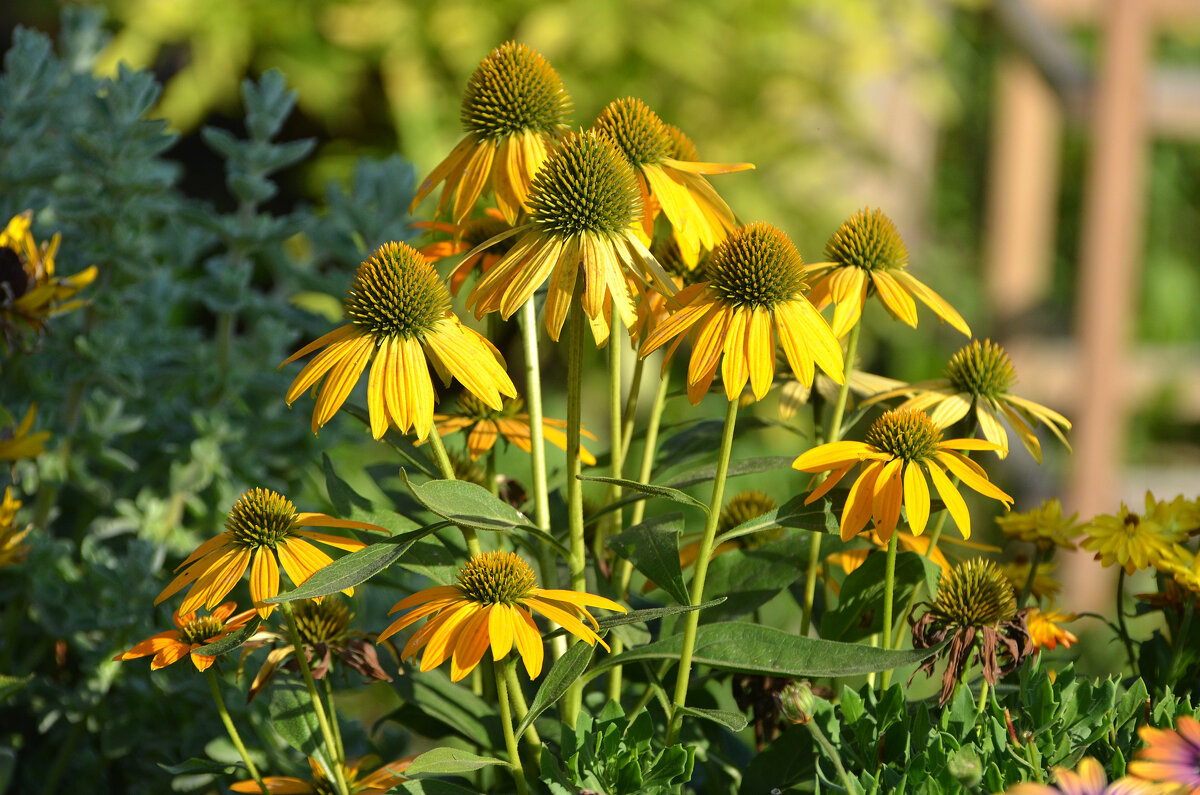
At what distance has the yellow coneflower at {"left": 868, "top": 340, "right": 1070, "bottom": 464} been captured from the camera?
2.58ft

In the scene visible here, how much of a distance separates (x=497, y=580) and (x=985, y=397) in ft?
1.30

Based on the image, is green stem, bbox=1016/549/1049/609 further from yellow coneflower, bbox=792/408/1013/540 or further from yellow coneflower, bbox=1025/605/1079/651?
yellow coneflower, bbox=792/408/1013/540

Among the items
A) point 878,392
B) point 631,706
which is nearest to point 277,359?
point 631,706

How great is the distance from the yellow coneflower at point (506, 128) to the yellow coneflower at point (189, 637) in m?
0.33

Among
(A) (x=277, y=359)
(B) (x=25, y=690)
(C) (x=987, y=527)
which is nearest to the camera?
(B) (x=25, y=690)

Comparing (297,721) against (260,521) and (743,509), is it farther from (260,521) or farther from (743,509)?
(743,509)

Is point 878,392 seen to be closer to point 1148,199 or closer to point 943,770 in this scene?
point 943,770

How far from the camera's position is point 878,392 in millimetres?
871

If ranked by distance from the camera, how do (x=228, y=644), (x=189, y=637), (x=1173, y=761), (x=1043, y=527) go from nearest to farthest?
(x=1173, y=761)
(x=228, y=644)
(x=189, y=637)
(x=1043, y=527)

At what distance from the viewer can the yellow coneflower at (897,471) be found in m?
0.65

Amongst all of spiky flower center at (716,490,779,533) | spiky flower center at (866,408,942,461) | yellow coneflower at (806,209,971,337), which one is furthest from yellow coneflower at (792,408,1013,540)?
spiky flower center at (716,490,779,533)

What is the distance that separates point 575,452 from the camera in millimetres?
742

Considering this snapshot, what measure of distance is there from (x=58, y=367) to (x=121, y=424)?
0.12 m

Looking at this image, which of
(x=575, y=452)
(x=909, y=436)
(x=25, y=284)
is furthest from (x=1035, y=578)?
(x=25, y=284)
